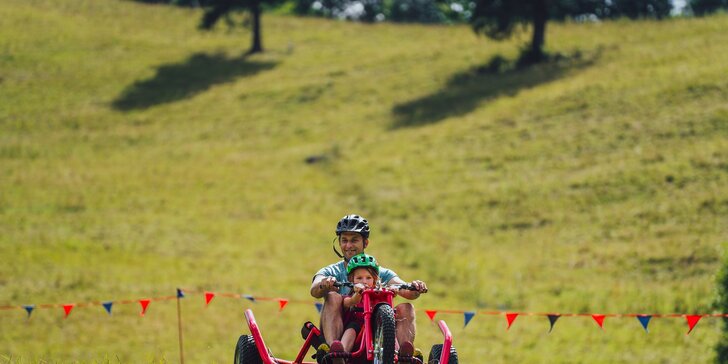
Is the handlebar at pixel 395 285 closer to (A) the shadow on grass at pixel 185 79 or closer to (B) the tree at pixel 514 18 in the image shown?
(A) the shadow on grass at pixel 185 79

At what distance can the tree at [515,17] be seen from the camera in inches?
2502

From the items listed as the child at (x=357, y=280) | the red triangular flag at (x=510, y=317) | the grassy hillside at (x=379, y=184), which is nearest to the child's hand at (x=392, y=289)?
the child at (x=357, y=280)

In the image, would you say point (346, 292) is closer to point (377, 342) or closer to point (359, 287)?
point (359, 287)

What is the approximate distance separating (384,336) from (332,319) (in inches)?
34.4

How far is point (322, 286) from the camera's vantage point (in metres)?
8.66

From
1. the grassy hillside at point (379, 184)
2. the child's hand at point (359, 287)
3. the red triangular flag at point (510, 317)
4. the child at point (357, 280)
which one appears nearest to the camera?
the child's hand at point (359, 287)

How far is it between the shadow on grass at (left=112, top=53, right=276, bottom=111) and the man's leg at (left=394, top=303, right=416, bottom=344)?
54.6m

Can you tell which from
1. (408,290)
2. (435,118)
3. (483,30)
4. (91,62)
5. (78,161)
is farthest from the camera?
Answer: (91,62)

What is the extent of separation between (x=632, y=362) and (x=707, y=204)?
13.9m

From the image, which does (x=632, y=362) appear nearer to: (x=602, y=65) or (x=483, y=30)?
(x=602, y=65)

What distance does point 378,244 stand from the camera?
3294 cm

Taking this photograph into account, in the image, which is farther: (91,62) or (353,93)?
(91,62)

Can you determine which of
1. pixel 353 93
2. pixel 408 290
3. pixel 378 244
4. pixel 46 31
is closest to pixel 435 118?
pixel 353 93

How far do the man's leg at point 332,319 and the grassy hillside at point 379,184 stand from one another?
2.27 m
